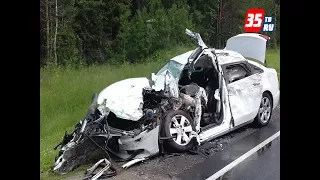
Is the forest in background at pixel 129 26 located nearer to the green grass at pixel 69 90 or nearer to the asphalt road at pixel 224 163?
the green grass at pixel 69 90

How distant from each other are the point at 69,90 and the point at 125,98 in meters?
0.39

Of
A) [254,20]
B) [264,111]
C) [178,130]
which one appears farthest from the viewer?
[264,111]

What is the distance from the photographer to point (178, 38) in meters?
2.88

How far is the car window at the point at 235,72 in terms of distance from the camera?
9.52ft

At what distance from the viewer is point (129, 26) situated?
2.87m

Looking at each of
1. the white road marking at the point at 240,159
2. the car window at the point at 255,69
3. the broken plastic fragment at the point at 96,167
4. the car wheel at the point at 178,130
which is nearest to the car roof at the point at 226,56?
the car window at the point at 255,69

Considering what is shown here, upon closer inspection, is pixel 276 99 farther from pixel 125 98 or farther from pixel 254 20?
pixel 125 98

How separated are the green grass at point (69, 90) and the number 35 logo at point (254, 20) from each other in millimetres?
206

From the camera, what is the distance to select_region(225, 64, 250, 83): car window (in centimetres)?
290

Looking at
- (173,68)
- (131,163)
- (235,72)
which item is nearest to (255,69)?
(235,72)

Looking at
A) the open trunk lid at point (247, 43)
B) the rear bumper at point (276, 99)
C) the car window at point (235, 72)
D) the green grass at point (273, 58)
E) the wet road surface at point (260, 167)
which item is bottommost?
the wet road surface at point (260, 167)
